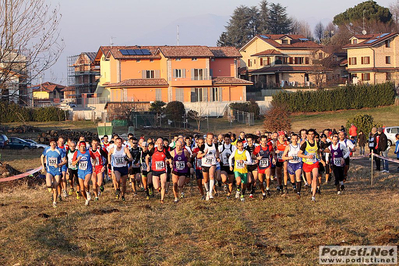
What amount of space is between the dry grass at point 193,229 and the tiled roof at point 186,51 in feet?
168

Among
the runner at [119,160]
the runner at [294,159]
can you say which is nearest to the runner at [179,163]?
the runner at [119,160]

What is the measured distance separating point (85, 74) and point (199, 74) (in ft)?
110

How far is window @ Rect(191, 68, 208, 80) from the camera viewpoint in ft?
221

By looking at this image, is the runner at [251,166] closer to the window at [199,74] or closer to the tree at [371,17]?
the window at [199,74]

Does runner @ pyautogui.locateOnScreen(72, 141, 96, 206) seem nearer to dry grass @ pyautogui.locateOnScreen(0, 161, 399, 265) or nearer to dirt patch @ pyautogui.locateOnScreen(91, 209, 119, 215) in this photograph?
dry grass @ pyautogui.locateOnScreen(0, 161, 399, 265)

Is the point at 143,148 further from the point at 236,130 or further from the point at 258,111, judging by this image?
the point at 258,111

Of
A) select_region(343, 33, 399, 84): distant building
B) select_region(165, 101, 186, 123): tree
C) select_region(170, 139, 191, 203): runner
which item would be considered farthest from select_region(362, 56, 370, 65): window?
select_region(170, 139, 191, 203): runner

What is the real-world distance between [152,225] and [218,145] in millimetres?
4776

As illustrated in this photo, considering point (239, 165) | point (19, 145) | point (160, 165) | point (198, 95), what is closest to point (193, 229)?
point (160, 165)

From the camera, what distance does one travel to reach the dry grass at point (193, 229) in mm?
10094

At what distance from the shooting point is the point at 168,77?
6712 cm

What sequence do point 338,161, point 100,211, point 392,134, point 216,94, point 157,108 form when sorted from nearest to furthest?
point 100,211 < point 338,161 < point 392,134 < point 157,108 < point 216,94

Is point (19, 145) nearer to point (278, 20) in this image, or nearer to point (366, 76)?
point (366, 76)

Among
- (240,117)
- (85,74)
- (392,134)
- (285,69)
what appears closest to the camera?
(392,134)
